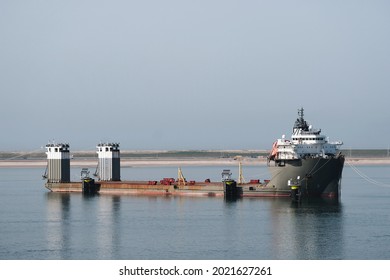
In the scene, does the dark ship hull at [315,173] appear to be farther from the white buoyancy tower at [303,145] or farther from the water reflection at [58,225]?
the water reflection at [58,225]

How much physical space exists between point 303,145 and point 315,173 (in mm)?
3320

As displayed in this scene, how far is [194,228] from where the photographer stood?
68.2 metres

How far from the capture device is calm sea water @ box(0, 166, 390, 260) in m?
57.0

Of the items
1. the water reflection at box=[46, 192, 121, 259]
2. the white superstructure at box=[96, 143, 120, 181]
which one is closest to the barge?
the water reflection at box=[46, 192, 121, 259]

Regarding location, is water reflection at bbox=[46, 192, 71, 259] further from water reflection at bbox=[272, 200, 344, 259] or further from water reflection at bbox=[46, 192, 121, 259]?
water reflection at bbox=[272, 200, 344, 259]

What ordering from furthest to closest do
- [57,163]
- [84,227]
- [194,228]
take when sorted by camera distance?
[57,163]
[84,227]
[194,228]

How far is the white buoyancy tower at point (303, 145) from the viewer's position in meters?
89.4

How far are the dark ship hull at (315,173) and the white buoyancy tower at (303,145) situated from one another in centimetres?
82

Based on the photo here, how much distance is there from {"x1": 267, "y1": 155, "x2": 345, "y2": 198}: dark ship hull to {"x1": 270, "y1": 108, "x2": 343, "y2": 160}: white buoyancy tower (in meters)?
0.82

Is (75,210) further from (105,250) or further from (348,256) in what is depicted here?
(348,256)

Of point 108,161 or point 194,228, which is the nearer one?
point 194,228

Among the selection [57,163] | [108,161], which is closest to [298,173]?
[108,161]

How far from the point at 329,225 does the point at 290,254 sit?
47.2 ft

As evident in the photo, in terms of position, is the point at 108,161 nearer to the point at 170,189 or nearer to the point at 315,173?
the point at 170,189
